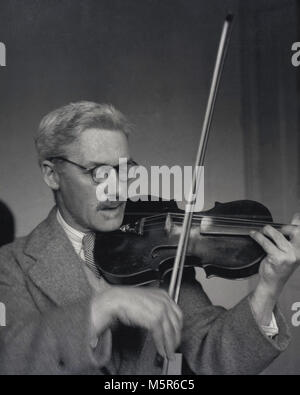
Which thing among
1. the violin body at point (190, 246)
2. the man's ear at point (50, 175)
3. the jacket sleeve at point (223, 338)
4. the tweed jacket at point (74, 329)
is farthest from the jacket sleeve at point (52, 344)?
the man's ear at point (50, 175)

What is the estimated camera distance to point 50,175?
1283mm

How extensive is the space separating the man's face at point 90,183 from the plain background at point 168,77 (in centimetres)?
15

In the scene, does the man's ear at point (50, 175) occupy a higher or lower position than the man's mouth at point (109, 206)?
higher

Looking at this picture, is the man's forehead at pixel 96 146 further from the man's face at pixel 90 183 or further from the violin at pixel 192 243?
the violin at pixel 192 243

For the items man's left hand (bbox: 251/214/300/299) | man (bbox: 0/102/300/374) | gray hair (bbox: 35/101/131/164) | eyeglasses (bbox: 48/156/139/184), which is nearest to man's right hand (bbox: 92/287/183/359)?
man (bbox: 0/102/300/374)

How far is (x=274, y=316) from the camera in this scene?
1.12 metres

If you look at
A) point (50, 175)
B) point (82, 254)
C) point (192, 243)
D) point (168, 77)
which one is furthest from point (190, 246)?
point (168, 77)

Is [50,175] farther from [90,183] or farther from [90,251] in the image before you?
[90,251]

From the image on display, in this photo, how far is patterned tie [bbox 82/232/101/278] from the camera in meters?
1.16

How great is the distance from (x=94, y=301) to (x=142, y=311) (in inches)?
4.1

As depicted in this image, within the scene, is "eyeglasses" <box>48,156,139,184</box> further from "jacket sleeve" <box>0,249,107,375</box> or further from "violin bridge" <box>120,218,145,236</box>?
"jacket sleeve" <box>0,249,107,375</box>

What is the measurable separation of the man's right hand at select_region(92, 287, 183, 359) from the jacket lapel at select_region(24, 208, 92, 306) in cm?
13

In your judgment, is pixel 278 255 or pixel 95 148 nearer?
pixel 278 255

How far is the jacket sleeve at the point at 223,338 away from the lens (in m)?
1.07
